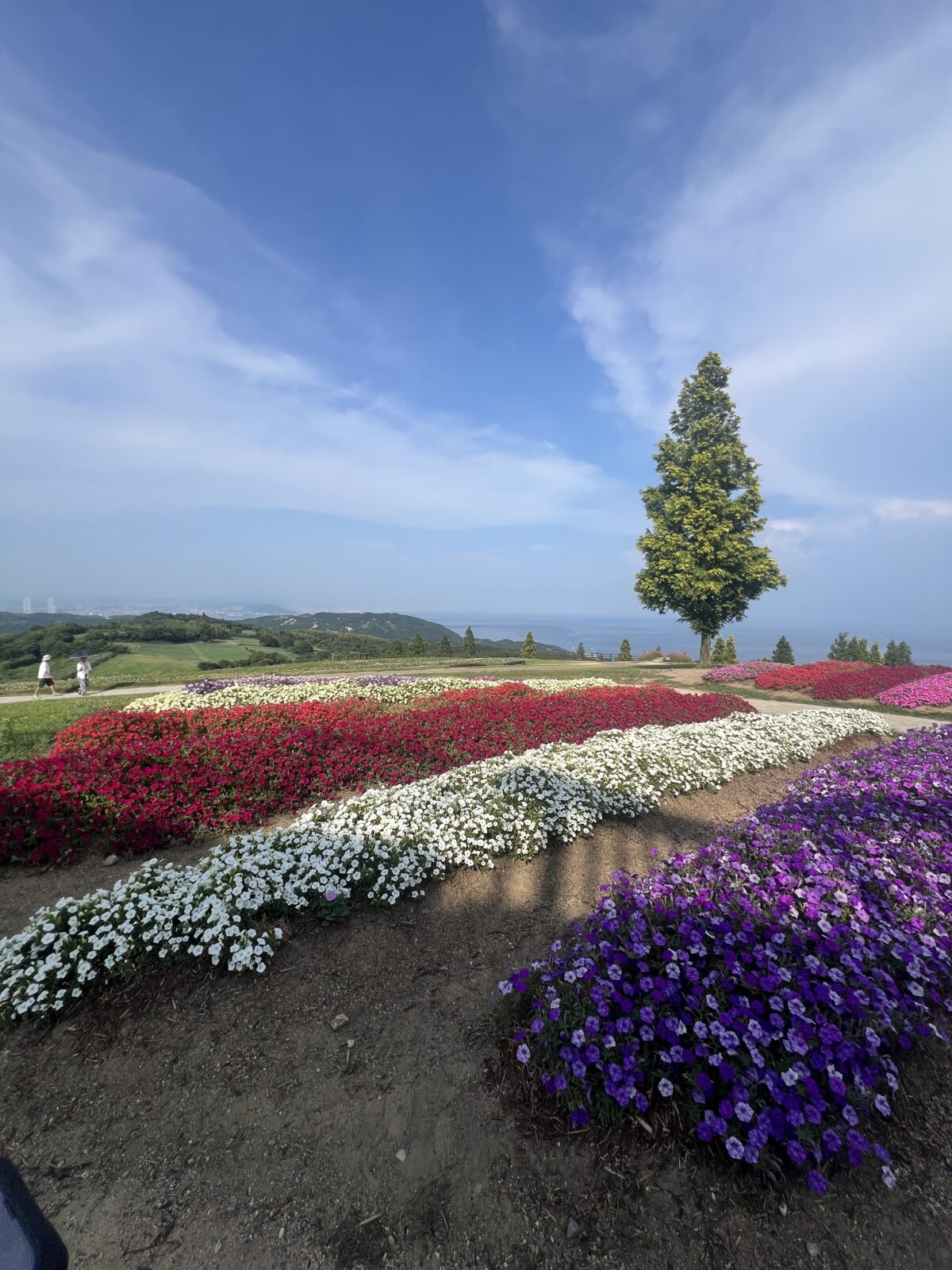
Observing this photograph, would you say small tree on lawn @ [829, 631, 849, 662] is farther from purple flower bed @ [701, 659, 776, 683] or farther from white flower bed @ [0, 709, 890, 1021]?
white flower bed @ [0, 709, 890, 1021]

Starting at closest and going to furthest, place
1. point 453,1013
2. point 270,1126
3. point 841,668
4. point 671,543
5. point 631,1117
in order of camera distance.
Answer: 1. point 631,1117
2. point 270,1126
3. point 453,1013
4. point 841,668
5. point 671,543

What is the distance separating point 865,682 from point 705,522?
29.4 ft

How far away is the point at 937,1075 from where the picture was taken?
272 centimetres

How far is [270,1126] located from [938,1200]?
3108 mm

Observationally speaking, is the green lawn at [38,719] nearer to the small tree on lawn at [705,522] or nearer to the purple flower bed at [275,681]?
the purple flower bed at [275,681]

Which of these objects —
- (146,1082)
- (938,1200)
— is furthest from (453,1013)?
(938,1200)

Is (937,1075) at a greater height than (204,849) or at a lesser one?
greater

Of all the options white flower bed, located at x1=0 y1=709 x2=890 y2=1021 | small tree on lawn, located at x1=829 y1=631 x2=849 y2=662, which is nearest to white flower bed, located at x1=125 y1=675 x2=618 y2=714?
white flower bed, located at x1=0 y1=709 x2=890 y2=1021

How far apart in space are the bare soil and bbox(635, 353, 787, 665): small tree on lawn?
21.9 meters

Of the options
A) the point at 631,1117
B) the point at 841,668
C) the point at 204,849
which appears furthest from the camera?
the point at 841,668

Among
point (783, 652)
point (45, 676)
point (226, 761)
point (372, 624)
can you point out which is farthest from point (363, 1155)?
point (372, 624)

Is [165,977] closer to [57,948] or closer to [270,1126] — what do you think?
[57,948]

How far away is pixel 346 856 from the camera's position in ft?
14.7

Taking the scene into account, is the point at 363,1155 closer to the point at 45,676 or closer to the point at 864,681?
the point at 45,676
